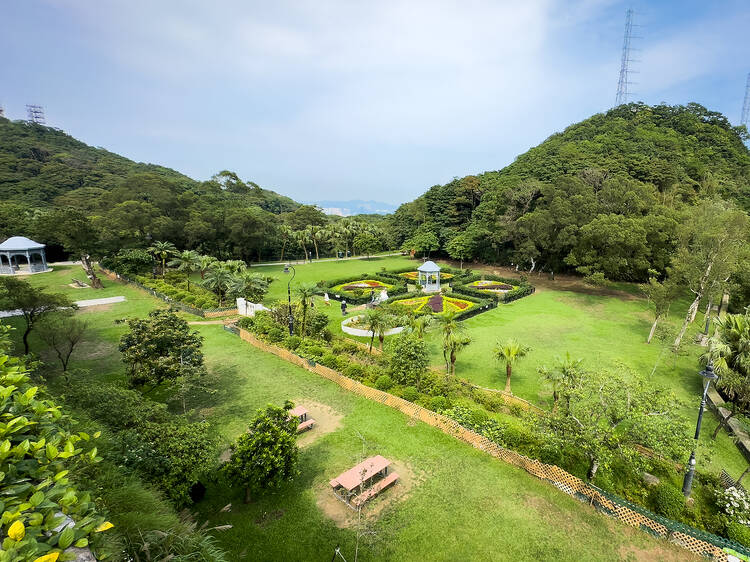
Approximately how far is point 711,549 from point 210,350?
855 inches

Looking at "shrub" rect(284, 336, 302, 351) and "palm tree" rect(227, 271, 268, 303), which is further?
"palm tree" rect(227, 271, 268, 303)

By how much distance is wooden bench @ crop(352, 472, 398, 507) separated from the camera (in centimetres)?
986

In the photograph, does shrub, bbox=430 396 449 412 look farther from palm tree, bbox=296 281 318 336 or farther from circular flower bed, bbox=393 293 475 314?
circular flower bed, bbox=393 293 475 314

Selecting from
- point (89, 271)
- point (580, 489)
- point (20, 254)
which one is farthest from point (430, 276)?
point (20, 254)

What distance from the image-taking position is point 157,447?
353 inches

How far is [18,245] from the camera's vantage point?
39.0m

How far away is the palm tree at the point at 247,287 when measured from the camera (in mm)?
28906

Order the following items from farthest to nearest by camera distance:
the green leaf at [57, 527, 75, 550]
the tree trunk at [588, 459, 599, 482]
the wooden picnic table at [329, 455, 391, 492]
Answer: the tree trunk at [588, 459, 599, 482]
the wooden picnic table at [329, 455, 391, 492]
the green leaf at [57, 527, 75, 550]

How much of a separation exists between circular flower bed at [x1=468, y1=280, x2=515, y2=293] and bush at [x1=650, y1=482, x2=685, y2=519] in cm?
2865

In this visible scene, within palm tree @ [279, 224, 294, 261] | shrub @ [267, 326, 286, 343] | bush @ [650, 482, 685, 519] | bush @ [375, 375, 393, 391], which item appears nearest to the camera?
bush @ [650, 482, 685, 519]

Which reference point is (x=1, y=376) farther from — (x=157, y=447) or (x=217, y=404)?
(x=217, y=404)

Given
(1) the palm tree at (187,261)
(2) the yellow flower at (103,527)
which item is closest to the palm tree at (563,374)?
(2) the yellow flower at (103,527)

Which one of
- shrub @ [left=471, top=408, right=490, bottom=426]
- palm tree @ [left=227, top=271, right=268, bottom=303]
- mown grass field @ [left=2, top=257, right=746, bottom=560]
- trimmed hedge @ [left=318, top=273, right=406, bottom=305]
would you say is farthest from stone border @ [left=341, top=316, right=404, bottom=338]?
shrub @ [left=471, top=408, right=490, bottom=426]

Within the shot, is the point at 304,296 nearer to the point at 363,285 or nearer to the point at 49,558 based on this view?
the point at 363,285
